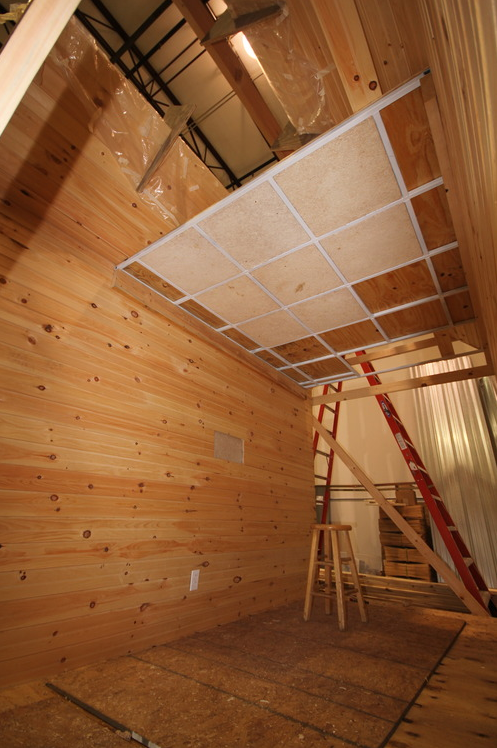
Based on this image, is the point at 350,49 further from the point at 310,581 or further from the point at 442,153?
the point at 310,581

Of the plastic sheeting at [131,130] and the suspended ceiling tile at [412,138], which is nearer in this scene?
the suspended ceiling tile at [412,138]

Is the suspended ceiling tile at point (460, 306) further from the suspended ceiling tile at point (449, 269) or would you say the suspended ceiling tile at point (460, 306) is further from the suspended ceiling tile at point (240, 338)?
the suspended ceiling tile at point (240, 338)

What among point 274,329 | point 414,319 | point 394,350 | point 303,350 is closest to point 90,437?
point 274,329

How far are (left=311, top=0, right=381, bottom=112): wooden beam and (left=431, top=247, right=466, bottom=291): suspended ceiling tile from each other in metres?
1.39

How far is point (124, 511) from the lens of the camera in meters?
2.61

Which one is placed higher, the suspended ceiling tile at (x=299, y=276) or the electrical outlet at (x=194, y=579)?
the suspended ceiling tile at (x=299, y=276)

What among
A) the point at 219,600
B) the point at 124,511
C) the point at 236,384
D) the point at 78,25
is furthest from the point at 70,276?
the point at 219,600

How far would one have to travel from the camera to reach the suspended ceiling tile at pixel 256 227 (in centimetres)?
234

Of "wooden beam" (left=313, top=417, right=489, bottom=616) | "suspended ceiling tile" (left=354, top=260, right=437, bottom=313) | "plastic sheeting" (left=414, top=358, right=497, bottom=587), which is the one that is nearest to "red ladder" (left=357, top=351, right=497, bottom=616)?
"wooden beam" (left=313, top=417, right=489, bottom=616)

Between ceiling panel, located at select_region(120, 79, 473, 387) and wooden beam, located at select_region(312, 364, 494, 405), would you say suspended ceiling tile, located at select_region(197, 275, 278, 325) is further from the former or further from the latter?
wooden beam, located at select_region(312, 364, 494, 405)

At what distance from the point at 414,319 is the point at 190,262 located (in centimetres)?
237

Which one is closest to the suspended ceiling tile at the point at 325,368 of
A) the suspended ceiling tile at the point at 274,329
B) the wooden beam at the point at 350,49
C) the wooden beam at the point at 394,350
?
the wooden beam at the point at 394,350

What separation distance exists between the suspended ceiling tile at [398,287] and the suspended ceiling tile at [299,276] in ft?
1.06

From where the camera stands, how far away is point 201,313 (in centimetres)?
368
